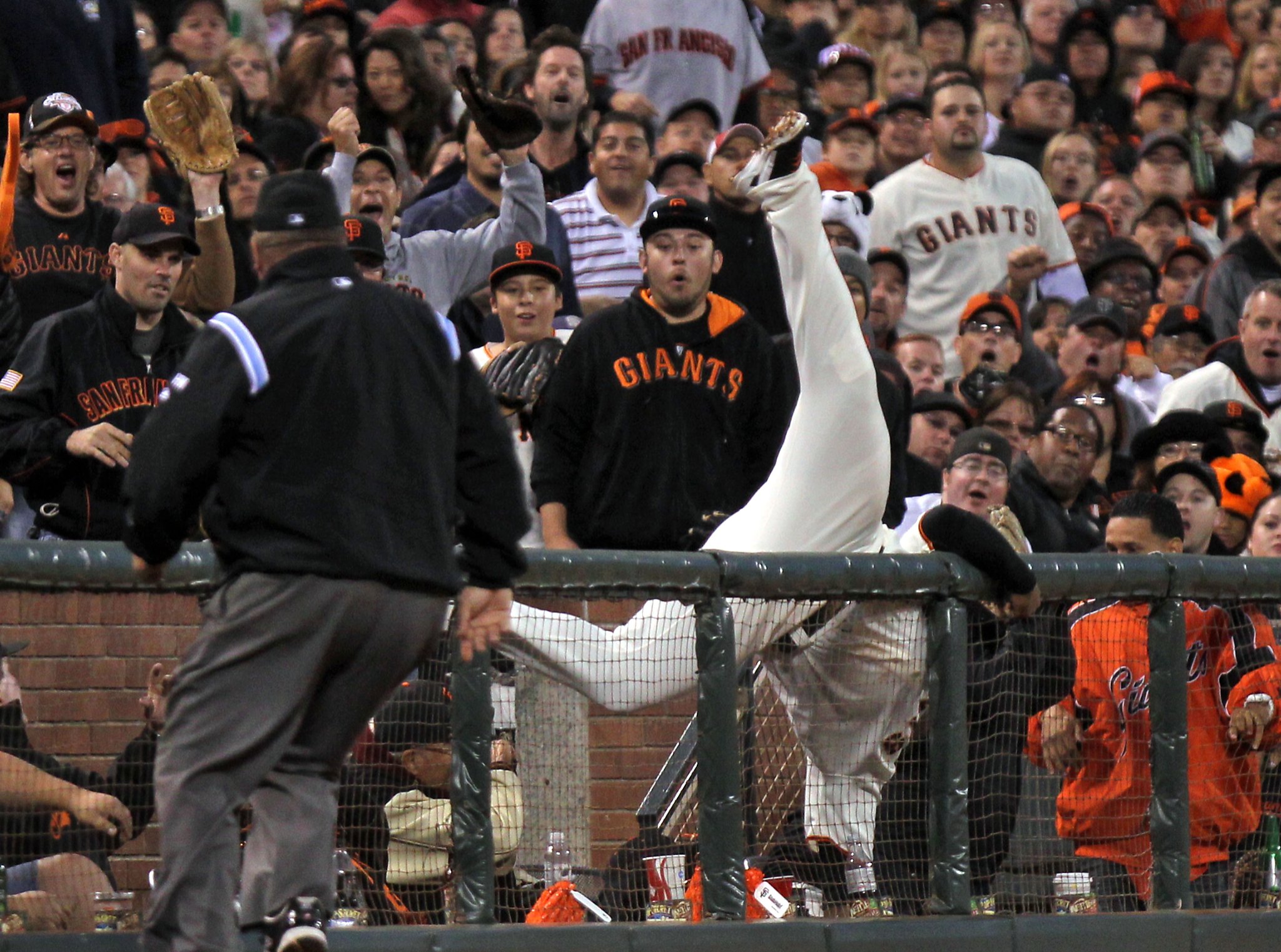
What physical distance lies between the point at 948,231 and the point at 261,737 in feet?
23.8

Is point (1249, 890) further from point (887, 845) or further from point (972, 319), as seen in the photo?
point (972, 319)

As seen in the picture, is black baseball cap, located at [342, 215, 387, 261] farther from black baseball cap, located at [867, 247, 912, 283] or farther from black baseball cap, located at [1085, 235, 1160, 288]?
black baseball cap, located at [1085, 235, 1160, 288]

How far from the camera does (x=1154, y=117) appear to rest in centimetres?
1348

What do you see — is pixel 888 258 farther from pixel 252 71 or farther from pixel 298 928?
pixel 298 928

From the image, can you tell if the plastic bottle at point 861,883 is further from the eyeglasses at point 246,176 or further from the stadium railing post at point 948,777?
the eyeglasses at point 246,176

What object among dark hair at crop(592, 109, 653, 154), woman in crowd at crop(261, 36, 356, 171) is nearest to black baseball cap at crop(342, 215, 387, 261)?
dark hair at crop(592, 109, 653, 154)

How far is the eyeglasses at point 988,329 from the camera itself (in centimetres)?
1003

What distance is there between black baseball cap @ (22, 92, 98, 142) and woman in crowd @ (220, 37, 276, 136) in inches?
109

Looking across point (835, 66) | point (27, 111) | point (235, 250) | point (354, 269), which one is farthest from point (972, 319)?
point (354, 269)

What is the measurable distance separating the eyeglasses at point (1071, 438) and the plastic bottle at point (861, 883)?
302cm

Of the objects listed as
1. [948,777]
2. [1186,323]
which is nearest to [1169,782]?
[948,777]

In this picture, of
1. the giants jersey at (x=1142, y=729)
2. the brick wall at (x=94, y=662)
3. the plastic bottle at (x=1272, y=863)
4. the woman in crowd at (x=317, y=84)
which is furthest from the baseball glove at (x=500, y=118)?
the plastic bottle at (x=1272, y=863)

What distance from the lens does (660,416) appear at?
7.21 m

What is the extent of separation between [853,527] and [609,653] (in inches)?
41.4
